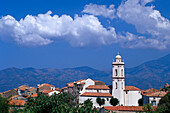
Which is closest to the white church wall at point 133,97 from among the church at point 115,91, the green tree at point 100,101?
the church at point 115,91

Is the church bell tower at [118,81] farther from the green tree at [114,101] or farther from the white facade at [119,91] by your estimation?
the green tree at [114,101]

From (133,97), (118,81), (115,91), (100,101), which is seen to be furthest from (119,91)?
(100,101)

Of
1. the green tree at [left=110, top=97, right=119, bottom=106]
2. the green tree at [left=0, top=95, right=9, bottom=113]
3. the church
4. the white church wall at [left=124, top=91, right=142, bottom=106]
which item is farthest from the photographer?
the white church wall at [left=124, top=91, right=142, bottom=106]

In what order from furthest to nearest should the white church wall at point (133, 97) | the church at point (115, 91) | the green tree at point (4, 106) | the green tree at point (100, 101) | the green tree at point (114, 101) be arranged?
the white church wall at point (133, 97), the church at point (115, 91), the green tree at point (114, 101), the green tree at point (100, 101), the green tree at point (4, 106)

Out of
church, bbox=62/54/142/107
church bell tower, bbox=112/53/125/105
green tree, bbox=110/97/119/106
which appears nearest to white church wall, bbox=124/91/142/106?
church, bbox=62/54/142/107

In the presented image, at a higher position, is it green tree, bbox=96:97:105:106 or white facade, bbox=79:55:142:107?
white facade, bbox=79:55:142:107

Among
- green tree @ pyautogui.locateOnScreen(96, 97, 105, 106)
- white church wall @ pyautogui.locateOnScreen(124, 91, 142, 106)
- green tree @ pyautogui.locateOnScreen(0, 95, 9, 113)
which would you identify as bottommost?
green tree @ pyautogui.locateOnScreen(0, 95, 9, 113)

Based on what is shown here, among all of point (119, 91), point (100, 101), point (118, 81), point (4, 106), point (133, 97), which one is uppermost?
point (118, 81)

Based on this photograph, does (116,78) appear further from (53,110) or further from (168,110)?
(53,110)

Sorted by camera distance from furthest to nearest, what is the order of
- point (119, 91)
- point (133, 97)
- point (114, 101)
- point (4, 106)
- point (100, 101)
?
point (133, 97), point (119, 91), point (114, 101), point (100, 101), point (4, 106)

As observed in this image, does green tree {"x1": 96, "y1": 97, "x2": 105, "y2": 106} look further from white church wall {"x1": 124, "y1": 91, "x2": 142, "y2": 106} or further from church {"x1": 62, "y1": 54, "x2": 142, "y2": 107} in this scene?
white church wall {"x1": 124, "y1": 91, "x2": 142, "y2": 106}

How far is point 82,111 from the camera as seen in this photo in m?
17.7

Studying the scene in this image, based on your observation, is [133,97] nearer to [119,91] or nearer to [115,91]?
[119,91]

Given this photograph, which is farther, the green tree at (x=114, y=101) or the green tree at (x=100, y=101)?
the green tree at (x=114, y=101)
